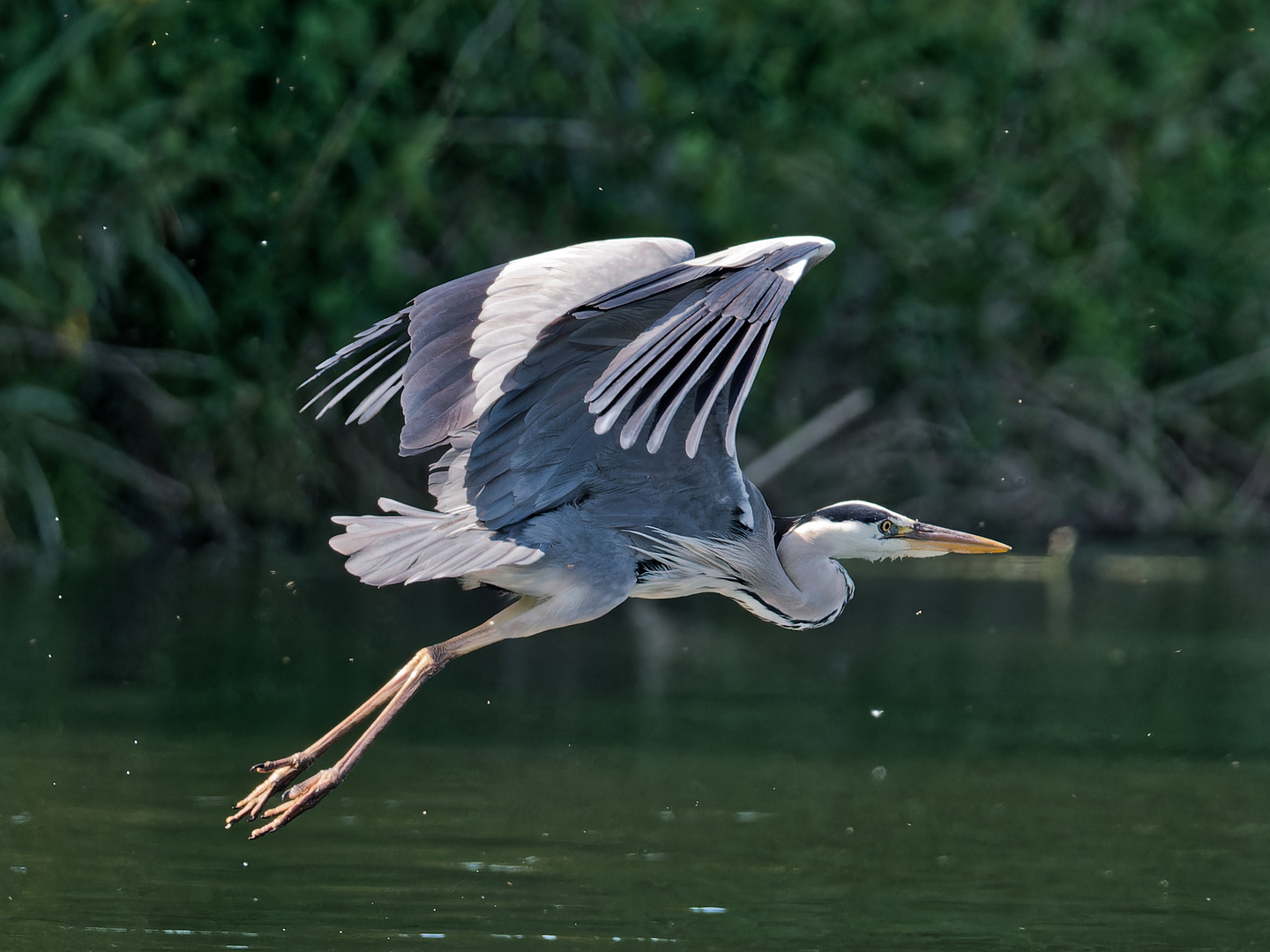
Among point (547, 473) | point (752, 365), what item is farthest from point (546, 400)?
point (752, 365)

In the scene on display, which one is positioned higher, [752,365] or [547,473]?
[752,365]

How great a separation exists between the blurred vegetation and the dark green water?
2.07 meters

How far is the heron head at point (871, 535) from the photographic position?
19.3ft

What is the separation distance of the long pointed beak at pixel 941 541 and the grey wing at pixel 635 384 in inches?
28.4

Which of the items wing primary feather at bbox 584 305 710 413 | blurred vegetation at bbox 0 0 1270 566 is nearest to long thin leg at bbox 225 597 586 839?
wing primary feather at bbox 584 305 710 413

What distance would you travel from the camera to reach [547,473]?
5375 mm

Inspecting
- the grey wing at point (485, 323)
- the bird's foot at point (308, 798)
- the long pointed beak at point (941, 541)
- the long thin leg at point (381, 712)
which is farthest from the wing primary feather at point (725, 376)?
the long pointed beak at point (941, 541)

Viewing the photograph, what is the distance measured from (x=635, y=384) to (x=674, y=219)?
962 centimetres

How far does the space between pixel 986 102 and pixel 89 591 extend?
885 centimetres

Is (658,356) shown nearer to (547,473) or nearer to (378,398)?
(547,473)

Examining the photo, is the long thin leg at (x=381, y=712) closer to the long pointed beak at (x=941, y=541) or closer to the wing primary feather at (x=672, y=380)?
the wing primary feather at (x=672, y=380)

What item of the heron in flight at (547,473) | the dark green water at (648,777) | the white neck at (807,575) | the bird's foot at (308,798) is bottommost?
the dark green water at (648,777)

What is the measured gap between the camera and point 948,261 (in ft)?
49.2

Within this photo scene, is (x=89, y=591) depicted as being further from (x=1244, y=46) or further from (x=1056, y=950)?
(x=1244, y=46)
